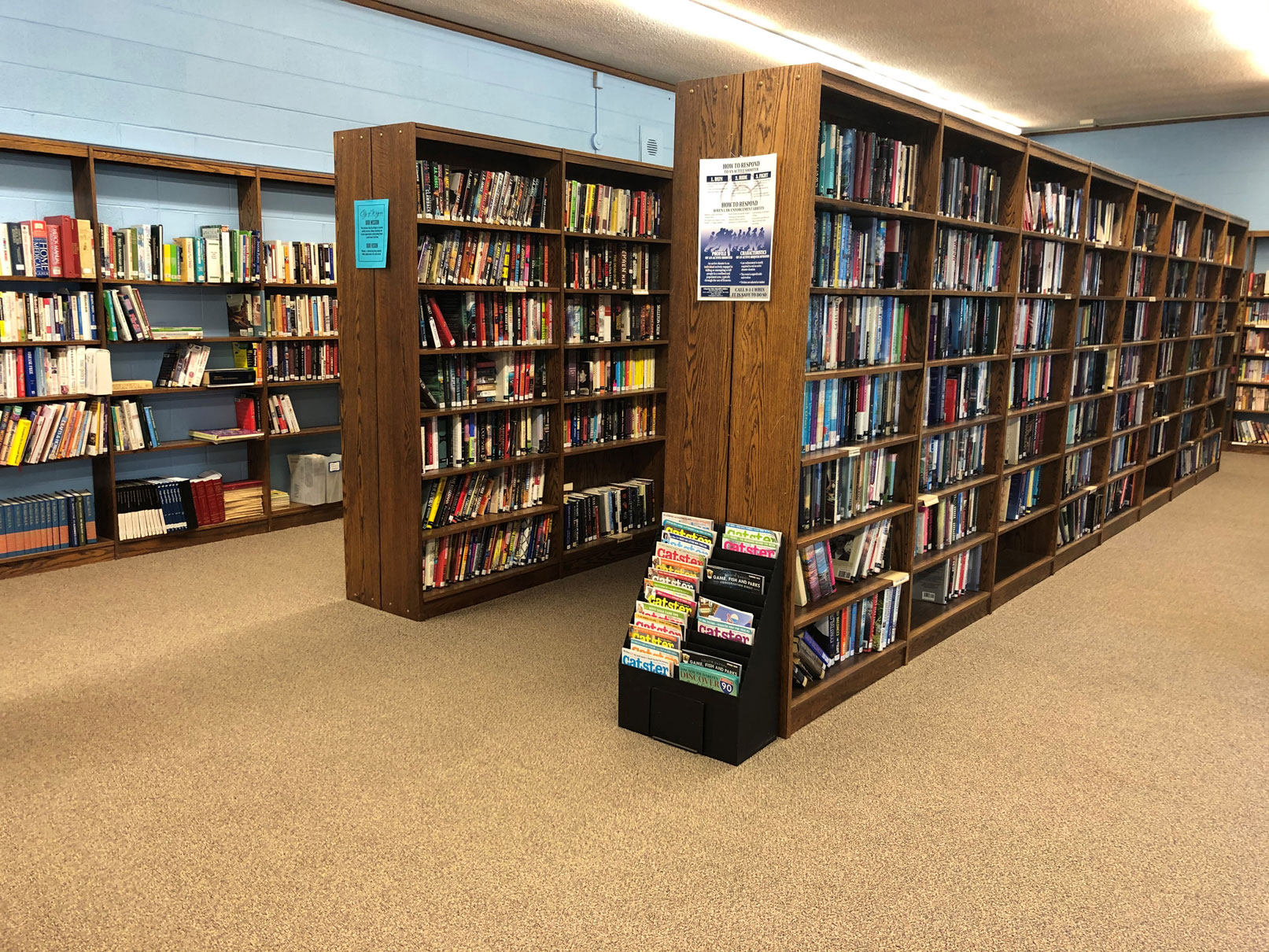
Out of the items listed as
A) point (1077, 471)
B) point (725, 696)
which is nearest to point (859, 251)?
point (725, 696)

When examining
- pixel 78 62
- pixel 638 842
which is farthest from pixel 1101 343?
pixel 78 62

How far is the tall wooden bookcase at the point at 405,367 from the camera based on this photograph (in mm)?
4078

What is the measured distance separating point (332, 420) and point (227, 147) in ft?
6.10

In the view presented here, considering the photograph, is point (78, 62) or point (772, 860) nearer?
point (772, 860)

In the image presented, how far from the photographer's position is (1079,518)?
226 inches

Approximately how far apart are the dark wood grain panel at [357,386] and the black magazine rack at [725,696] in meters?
1.77

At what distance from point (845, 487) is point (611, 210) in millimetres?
2282

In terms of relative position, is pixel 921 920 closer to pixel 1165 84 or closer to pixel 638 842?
A: pixel 638 842

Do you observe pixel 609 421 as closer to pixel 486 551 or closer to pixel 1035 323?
pixel 486 551

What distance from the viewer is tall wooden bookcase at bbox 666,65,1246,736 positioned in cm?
304

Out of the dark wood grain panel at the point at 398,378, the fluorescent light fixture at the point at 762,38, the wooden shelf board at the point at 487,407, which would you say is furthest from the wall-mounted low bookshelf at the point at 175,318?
the fluorescent light fixture at the point at 762,38

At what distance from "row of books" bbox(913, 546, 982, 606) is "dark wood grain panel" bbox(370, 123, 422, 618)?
7.68ft

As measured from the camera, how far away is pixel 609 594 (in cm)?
478

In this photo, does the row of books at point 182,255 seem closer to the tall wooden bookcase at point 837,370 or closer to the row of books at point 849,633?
the tall wooden bookcase at point 837,370
